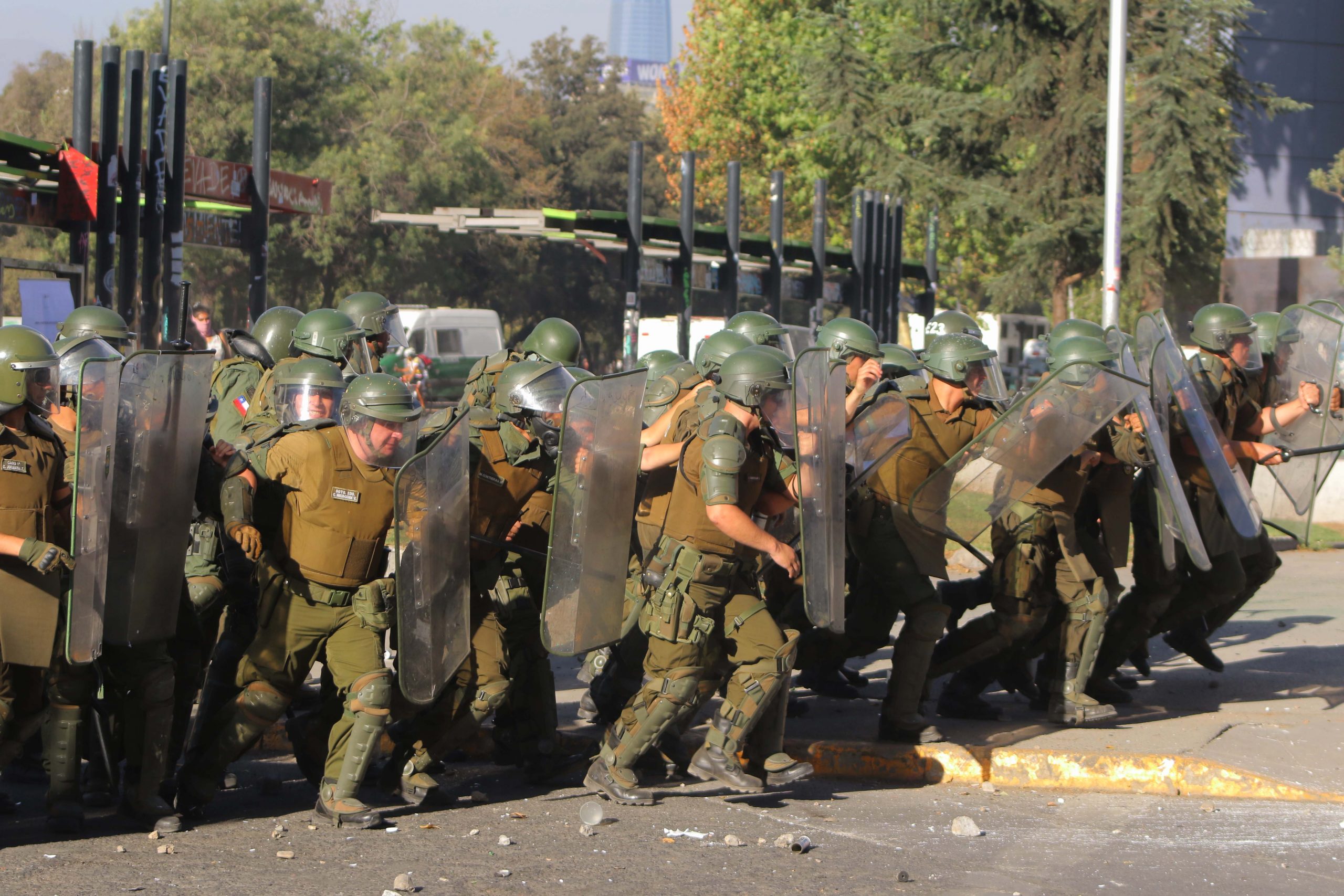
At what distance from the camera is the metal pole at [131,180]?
10883 millimetres

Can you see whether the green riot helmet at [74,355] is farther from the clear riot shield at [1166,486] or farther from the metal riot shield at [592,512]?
the clear riot shield at [1166,486]

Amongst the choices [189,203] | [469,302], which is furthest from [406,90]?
[189,203]

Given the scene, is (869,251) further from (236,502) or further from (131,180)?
(236,502)

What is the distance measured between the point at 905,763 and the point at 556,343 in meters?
2.27

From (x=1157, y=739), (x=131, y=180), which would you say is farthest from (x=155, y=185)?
(x=1157, y=739)

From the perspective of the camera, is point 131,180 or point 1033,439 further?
point 131,180

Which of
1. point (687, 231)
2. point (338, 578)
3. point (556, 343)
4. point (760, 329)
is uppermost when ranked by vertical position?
point (687, 231)

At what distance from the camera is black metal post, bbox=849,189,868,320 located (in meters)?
21.3

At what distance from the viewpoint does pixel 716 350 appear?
6738 millimetres

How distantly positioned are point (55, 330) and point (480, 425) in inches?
192

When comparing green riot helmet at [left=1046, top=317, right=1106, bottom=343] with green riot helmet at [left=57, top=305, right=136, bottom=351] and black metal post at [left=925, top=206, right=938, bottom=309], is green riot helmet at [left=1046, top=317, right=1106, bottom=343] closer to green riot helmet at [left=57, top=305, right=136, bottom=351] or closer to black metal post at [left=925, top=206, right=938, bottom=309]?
green riot helmet at [left=57, top=305, right=136, bottom=351]

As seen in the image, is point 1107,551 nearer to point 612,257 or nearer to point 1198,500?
point 1198,500

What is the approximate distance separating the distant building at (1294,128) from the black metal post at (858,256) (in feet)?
62.7

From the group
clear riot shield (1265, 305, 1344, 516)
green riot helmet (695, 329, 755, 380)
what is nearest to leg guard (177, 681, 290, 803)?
green riot helmet (695, 329, 755, 380)
